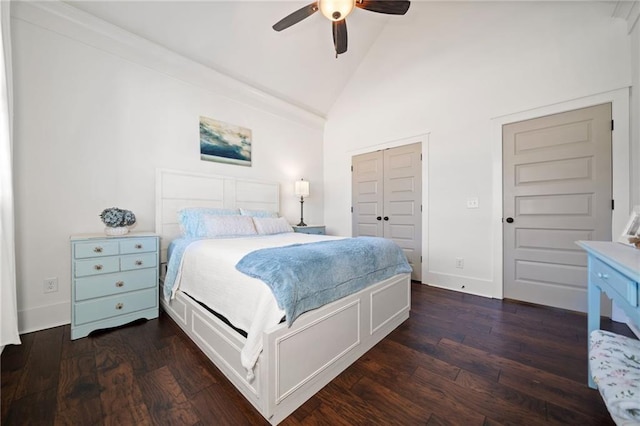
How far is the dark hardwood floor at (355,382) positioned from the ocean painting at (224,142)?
2.11 m

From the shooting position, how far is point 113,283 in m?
2.11

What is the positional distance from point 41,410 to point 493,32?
4.91 metres

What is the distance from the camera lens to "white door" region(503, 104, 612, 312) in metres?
2.31

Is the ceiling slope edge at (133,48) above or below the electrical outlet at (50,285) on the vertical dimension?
above

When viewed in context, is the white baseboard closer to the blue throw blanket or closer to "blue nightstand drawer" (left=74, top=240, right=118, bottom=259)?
"blue nightstand drawer" (left=74, top=240, right=118, bottom=259)

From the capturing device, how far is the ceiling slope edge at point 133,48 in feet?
6.91

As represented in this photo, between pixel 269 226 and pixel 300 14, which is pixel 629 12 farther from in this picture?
pixel 269 226

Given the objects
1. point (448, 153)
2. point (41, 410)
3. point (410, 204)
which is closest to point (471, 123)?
point (448, 153)

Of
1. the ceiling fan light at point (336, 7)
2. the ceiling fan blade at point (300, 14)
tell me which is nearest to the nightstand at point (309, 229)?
the ceiling fan blade at point (300, 14)

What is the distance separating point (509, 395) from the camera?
4.39 ft

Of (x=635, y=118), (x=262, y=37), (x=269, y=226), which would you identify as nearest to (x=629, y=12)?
(x=635, y=118)

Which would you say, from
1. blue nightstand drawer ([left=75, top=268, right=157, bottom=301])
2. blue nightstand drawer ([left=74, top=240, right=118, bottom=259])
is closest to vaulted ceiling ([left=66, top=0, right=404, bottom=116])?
blue nightstand drawer ([left=74, top=240, right=118, bottom=259])

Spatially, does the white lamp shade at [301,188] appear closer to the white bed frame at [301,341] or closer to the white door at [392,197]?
the white door at [392,197]

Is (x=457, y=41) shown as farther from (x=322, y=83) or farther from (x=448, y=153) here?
(x=322, y=83)
